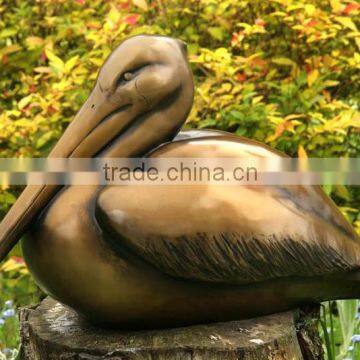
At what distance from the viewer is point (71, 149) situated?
6.32 feet

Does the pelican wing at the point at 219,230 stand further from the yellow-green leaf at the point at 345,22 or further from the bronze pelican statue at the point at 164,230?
the yellow-green leaf at the point at 345,22

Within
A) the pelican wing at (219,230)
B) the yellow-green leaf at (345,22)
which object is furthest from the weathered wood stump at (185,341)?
the yellow-green leaf at (345,22)

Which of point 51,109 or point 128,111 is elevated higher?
point 128,111

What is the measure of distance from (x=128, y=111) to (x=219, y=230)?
0.38 metres

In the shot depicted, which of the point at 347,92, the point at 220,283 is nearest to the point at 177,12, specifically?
the point at 347,92

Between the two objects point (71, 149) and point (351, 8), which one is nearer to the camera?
point (71, 149)

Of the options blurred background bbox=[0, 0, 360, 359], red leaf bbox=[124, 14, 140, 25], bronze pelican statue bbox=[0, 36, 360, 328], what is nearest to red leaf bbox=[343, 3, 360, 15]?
blurred background bbox=[0, 0, 360, 359]

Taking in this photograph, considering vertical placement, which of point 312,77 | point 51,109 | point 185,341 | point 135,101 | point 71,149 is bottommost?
point 185,341

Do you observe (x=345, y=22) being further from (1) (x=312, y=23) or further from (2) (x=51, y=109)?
(2) (x=51, y=109)

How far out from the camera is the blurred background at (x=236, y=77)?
10.6 ft

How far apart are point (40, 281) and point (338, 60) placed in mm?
2103

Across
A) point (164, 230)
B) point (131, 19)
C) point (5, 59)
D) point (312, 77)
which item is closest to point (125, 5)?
point (131, 19)

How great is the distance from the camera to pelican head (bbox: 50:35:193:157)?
1.88 metres

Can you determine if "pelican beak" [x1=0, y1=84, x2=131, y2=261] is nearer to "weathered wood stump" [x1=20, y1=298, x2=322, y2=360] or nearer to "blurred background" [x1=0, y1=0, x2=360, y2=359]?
"weathered wood stump" [x1=20, y1=298, x2=322, y2=360]
